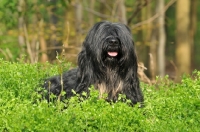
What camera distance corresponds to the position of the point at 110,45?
27.3ft

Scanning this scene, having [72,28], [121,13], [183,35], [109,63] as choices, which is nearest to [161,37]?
[183,35]

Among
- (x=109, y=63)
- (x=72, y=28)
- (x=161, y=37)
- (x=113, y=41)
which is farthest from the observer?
(x=72, y=28)

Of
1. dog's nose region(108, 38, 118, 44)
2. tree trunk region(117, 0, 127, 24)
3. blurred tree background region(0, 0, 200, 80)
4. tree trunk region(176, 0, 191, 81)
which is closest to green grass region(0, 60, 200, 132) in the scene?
dog's nose region(108, 38, 118, 44)

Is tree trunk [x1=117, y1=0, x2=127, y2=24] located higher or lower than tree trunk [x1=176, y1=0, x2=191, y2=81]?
higher

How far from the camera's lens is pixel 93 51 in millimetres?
8445

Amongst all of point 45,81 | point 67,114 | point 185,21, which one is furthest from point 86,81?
point 185,21

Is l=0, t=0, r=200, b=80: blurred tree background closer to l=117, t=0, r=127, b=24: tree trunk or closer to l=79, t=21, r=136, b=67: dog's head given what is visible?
l=117, t=0, r=127, b=24: tree trunk

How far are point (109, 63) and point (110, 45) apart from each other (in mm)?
285

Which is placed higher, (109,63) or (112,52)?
(112,52)

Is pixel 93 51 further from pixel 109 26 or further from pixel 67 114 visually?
pixel 67 114

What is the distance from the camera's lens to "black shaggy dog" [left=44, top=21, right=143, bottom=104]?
8361 mm

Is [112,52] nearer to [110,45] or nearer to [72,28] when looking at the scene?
[110,45]

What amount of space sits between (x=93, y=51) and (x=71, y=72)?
97 cm

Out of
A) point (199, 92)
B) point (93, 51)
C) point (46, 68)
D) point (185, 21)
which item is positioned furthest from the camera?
point (185, 21)
